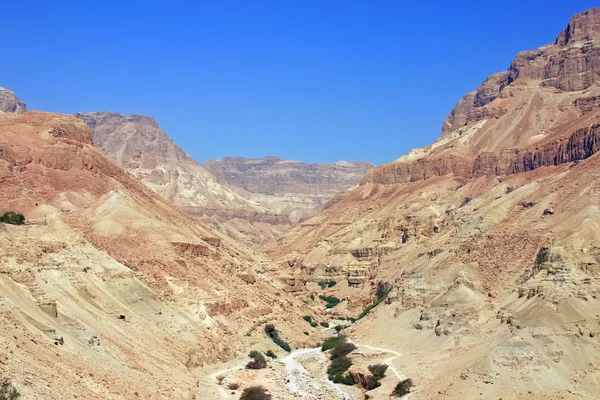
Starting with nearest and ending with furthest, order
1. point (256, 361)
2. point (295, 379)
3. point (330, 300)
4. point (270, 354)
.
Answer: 1. point (295, 379)
2. point (256, 361)
3. point (270, 354)
4. point (330, 300)

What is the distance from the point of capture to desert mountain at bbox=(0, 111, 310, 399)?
140ft

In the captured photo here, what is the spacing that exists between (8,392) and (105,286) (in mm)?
28858

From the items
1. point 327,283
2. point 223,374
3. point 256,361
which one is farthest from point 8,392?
point 327,283

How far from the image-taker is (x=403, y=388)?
5531 centimetres

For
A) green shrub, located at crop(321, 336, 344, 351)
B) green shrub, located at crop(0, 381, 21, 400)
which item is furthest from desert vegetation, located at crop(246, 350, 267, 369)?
green shrub, located at crop(0, 381, 21, 400)

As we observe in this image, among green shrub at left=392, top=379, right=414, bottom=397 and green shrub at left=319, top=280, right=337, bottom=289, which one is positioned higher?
green shrub at left=319, top=280, right=337, bottom=289

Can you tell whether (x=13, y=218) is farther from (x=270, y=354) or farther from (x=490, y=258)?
(x=490, y=258)

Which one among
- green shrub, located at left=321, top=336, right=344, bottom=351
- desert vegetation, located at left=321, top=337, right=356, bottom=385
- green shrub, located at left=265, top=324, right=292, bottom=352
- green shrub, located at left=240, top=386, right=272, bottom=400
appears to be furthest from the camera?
green shrub, located at left=265, top=324, right=292, bottom=352

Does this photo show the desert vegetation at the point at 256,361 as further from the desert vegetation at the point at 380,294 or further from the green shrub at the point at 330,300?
the green shrub at the point at 330,300

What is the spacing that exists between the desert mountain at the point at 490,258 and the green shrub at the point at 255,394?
24.8 ft

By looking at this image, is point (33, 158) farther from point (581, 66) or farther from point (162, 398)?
point (581, 66)

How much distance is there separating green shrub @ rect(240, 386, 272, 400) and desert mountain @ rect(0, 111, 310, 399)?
224 cm

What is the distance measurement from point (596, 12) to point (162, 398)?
171515 mm

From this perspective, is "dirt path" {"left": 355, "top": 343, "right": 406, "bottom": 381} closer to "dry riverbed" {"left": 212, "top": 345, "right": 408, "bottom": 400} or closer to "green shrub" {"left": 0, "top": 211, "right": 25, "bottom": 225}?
"dry riverbed" {"left": 212, "top": 345, "right": 408, "bottom": 400}
